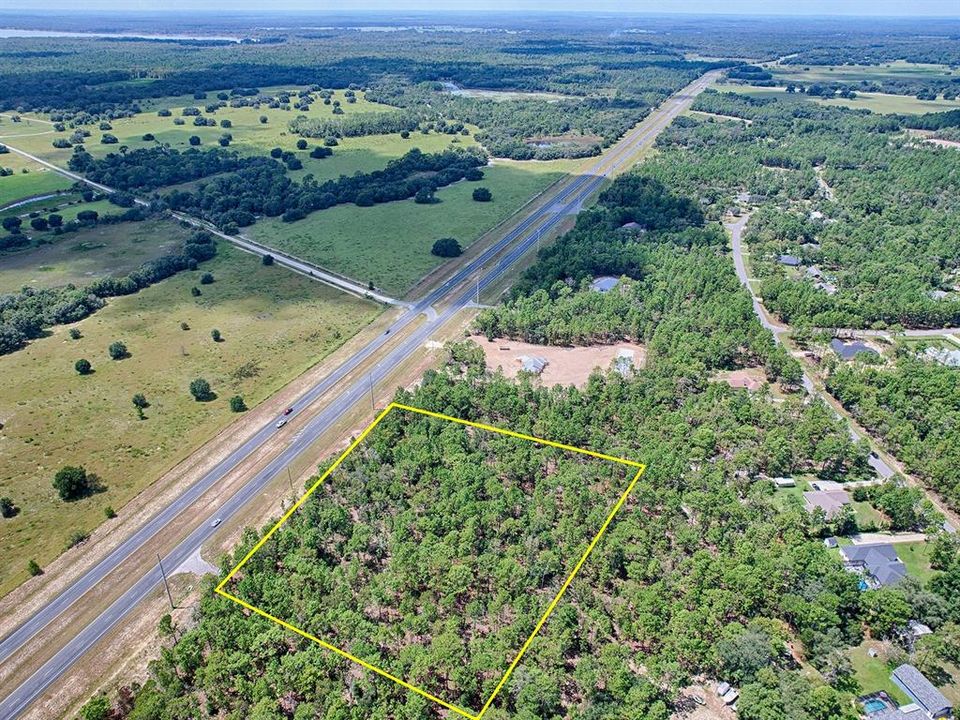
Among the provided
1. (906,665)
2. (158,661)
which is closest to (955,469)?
(906,665)

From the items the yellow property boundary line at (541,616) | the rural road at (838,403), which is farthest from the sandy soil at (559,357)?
the rural road at (838,403)

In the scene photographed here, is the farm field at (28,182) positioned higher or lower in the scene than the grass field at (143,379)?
higher

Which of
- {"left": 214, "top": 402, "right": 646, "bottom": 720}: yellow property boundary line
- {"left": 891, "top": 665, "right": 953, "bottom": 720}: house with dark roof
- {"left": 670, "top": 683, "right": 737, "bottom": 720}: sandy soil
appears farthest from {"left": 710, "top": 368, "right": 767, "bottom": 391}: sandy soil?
{"left": 670, "top": 683, "right": 737, "bottom": 720}: sandy soil

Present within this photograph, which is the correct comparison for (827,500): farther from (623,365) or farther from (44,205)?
(44,205)

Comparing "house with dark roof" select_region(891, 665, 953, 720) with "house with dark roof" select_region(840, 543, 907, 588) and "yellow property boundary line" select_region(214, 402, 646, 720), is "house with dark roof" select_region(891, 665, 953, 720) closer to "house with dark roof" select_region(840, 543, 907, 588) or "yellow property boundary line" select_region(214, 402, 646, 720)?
"house with dark roof" select_region(840, 543, 907, 588)

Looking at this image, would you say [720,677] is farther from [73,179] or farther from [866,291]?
[73,179]

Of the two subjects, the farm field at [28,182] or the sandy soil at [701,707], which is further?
the farm field at [28,182]

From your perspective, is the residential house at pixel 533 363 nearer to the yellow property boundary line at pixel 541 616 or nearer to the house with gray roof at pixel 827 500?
the yellow property boundary line at pixel 541 616
